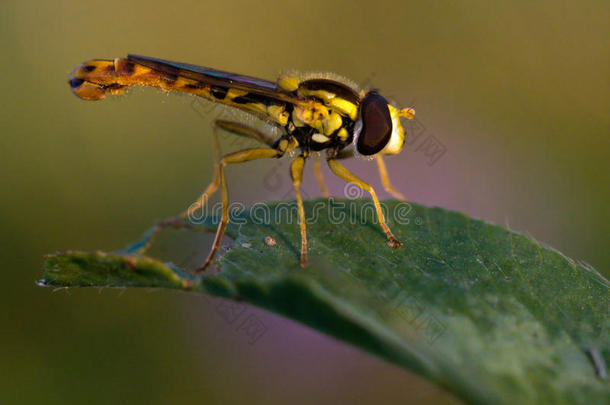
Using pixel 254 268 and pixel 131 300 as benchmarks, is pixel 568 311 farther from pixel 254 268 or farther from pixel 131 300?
pixel 131 300

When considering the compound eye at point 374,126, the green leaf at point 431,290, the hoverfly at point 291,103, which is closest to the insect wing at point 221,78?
the hoverfly at point 291,103

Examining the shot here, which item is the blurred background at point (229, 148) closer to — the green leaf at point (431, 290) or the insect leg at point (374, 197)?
the insect leg at point (374, 197)

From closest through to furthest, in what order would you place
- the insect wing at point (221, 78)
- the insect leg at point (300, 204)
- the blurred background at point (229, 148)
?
the insect leg at point (300, 204)
the insect wing at point (221, 78)
the blurred background at point (229, 148)

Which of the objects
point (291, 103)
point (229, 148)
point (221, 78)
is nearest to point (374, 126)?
point (291, 103)

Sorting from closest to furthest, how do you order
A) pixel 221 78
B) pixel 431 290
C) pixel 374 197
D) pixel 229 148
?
pixel 431 290 → pixel 374 197 → pixel 221 78 → pixel 229 148

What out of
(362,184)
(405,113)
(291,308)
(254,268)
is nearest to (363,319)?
(291,308)

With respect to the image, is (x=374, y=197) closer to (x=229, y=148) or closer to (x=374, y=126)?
(x=374, y=126)

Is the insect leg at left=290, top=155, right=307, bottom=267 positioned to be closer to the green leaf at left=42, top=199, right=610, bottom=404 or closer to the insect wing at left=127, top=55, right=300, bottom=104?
the green leaf at left=42, top=199, right=610, bottom=404

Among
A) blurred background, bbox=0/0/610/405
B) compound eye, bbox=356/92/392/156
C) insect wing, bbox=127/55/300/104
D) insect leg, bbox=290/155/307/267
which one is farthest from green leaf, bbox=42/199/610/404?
blurred background, bbox=0/0/610/405
